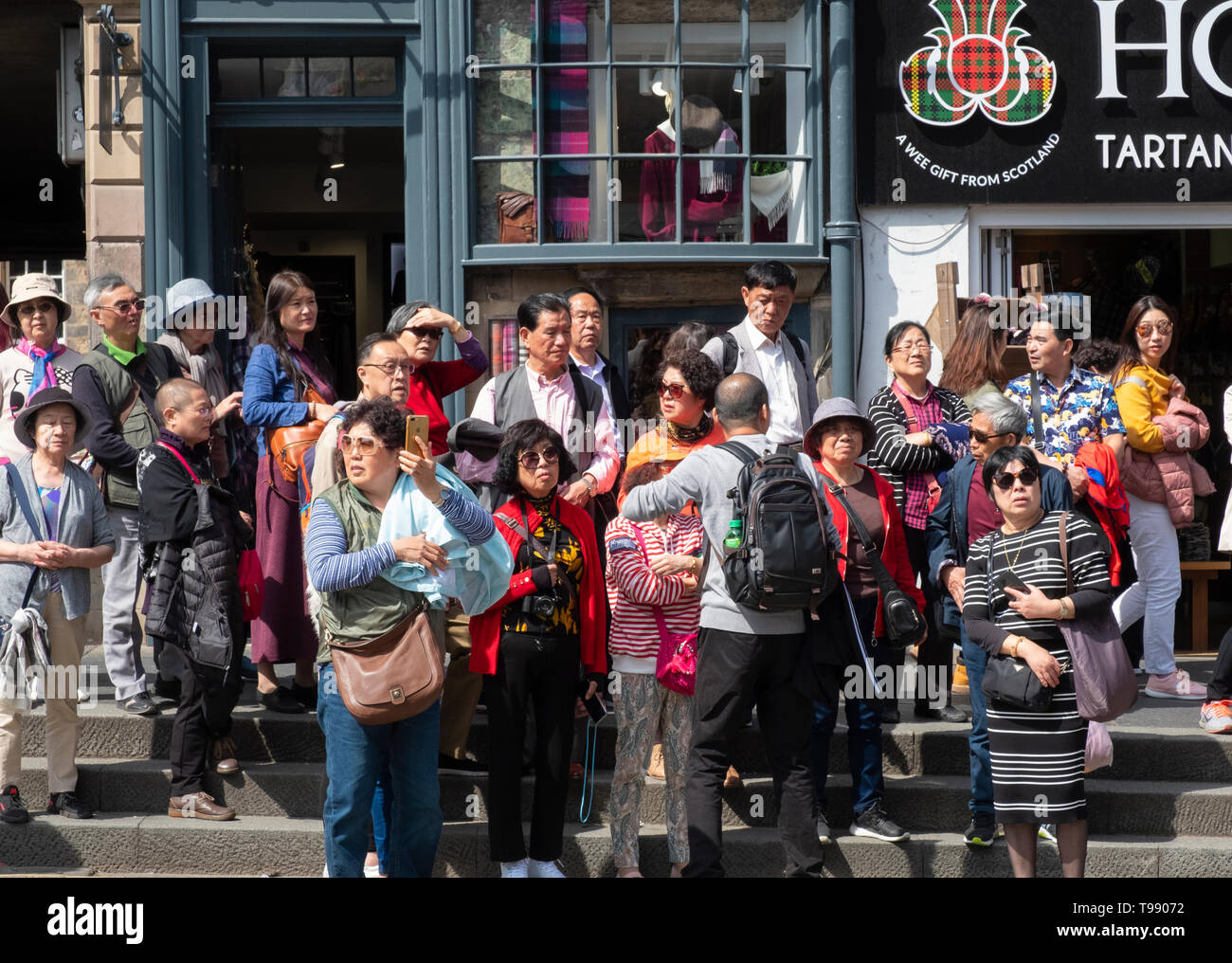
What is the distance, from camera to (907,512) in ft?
22.5

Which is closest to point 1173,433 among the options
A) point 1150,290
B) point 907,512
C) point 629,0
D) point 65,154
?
point 907,512

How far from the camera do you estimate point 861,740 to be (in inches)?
247

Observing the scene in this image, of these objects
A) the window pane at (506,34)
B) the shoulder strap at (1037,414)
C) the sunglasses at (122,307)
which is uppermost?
the window pane at (506,34)

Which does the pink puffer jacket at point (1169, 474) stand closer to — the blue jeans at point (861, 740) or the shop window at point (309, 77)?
the blue jeans at point (861, 740)

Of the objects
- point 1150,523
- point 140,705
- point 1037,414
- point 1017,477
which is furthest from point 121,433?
point 1150,523

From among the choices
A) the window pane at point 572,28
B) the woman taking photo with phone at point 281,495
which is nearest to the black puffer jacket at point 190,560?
the woman taking photo with phone at point 281,495

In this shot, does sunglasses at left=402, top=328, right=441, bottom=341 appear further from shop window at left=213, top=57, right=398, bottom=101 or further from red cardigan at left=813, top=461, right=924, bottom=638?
shop window at left=213, top=57, right=398, bottom=101

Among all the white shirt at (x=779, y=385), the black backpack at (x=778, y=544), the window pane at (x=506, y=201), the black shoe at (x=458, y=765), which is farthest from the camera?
the window pane at (x=506, y=201)

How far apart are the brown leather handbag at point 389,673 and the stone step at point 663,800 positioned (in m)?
1.44

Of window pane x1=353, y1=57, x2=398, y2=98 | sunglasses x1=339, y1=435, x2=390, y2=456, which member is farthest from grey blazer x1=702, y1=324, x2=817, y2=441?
window pane x1=353, y1=57, x2=398, y2=98

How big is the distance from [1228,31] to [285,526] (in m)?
6.55

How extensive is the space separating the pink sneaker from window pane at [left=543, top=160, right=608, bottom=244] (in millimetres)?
4125

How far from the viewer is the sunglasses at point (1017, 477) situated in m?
5.63

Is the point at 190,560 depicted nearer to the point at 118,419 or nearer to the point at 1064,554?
the point at 118,419
